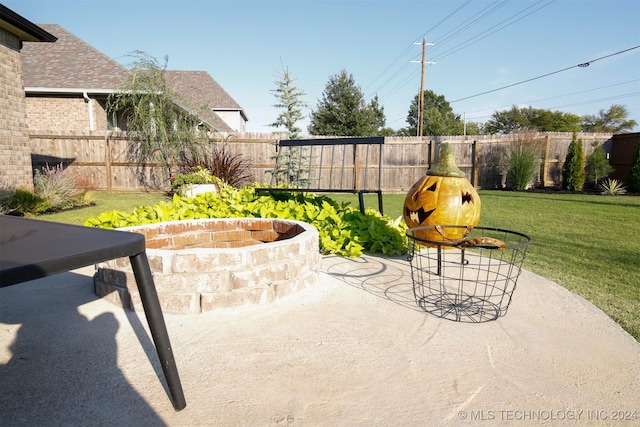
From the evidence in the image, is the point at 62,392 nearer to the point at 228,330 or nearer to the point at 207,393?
the point at 207,393

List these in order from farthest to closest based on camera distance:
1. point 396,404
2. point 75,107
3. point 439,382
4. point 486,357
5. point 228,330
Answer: point 75,107 → point 228,330 → point 486,357 → point 439,382 → point 396,404

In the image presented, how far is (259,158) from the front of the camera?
41.5ft

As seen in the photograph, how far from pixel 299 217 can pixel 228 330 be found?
2.25 meters

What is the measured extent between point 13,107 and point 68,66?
6.75 metres

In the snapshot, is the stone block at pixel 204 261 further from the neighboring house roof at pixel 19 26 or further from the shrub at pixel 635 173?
the shrub at pixel 635 173

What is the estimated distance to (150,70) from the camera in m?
12.0

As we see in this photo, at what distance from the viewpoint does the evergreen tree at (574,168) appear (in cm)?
1304

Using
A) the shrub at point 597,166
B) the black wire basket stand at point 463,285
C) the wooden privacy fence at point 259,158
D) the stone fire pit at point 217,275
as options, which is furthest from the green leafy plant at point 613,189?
the stone fire pit at point 217,275

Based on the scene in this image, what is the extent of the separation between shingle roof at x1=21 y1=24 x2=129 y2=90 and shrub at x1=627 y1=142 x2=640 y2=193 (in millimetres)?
17396

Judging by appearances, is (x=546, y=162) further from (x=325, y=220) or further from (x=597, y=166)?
(x=325, y=220)

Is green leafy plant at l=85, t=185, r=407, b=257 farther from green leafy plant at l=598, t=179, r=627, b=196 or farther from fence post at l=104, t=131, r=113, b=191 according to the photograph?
green leafy plant at l=598, t=179, r=627, b=196

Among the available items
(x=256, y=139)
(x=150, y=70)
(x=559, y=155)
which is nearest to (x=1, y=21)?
(x=150, y=70)

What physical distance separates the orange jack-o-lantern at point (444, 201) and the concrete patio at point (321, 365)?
3.10 feet

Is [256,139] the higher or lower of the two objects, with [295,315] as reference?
higher
